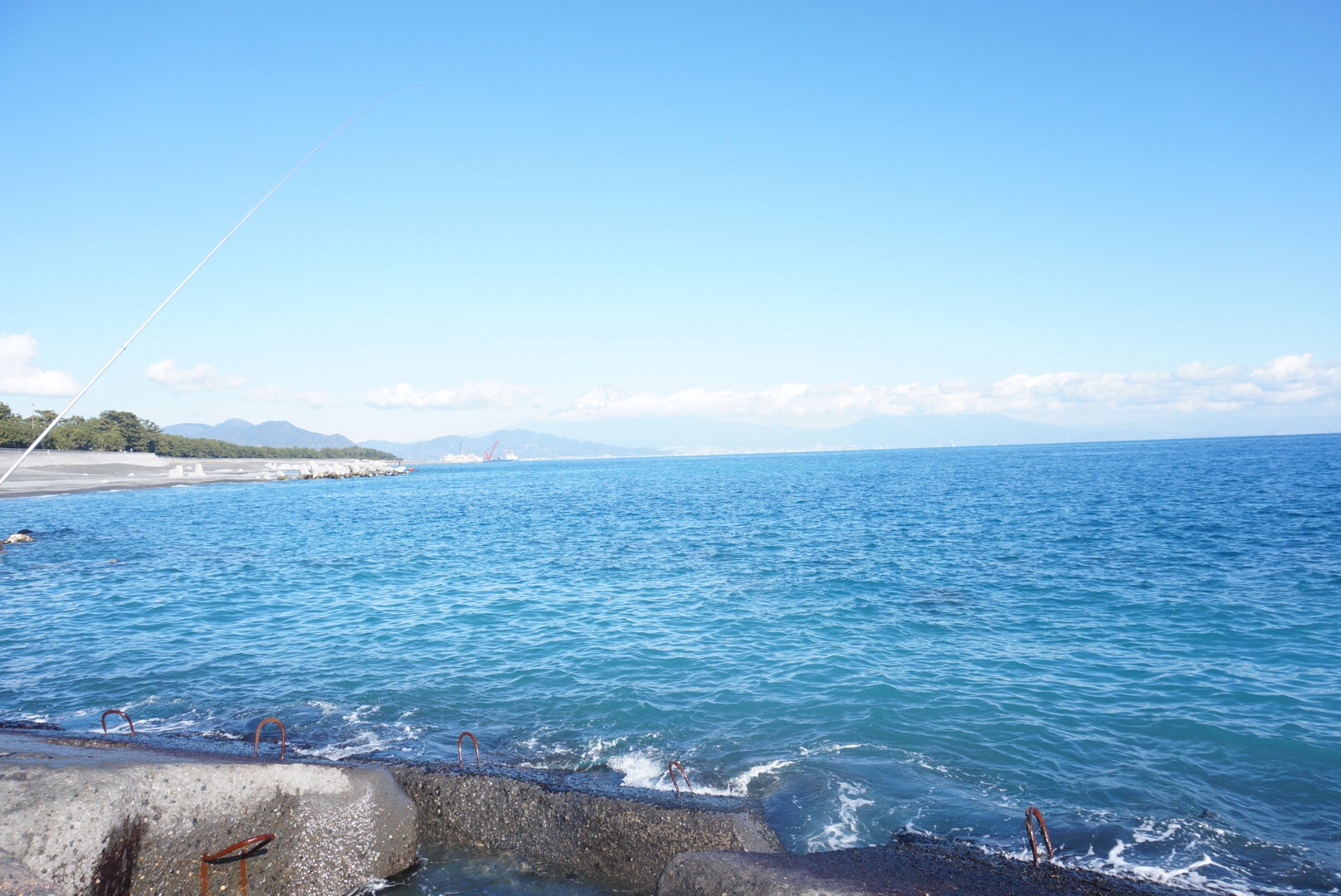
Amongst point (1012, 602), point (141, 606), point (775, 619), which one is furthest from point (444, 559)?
point (1012, 602)

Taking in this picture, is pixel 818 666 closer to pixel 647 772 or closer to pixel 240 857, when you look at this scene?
pixel 647 772

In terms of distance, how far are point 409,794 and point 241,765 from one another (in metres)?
2.08

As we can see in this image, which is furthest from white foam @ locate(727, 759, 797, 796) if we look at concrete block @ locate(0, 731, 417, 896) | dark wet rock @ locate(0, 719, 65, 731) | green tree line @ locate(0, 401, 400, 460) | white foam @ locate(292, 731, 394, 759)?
green tree line @ locate(0, 401, 400, 460)

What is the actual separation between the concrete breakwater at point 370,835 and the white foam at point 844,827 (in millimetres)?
620

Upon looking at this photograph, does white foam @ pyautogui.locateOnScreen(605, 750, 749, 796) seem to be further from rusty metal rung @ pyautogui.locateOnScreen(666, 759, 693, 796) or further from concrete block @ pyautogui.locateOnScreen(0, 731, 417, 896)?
concrete block @ pyautogui.locateOnScreen(0, 731, 417, 896)

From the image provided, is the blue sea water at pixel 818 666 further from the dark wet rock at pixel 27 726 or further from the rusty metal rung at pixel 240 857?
the rusty metal rung at pixel 240 857

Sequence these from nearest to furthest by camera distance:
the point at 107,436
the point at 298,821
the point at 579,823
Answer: the point at 298,821 < the point at 579,823 < the point at 107,436

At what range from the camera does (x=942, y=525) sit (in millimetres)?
36969

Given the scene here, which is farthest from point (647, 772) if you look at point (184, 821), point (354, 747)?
point (184, 821)

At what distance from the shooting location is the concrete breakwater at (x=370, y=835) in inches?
219

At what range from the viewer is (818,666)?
48.0 feet

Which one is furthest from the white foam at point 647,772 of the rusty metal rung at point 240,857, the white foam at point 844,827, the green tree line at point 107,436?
the green tree line at point 107,436

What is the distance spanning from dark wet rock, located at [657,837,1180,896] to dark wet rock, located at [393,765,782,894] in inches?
37.5

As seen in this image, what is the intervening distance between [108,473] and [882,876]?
338 feet
